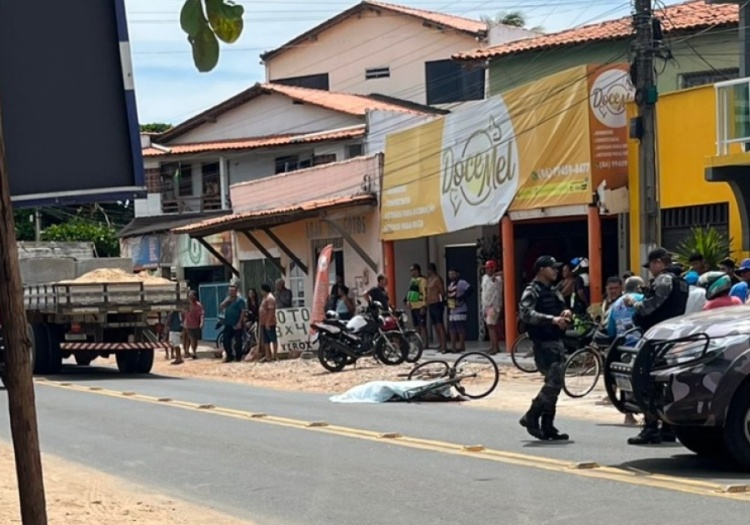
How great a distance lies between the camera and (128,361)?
25.8m

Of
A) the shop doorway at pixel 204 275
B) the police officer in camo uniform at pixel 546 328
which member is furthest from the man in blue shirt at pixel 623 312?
the shop doorway at pixel 204 275

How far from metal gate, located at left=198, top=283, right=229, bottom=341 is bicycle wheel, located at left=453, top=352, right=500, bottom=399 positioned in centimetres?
2004

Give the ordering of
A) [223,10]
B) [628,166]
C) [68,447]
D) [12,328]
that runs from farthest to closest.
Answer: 1. [628,166]
2. [68,447]
3. [12,328]
4. [223,10]

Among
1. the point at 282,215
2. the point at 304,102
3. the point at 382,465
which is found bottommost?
the point at 382,465

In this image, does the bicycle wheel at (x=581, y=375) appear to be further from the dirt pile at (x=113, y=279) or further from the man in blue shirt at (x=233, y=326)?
the man in blue shirt at (x=233, y=326)

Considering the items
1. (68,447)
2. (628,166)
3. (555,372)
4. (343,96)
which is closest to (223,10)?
(555,372)

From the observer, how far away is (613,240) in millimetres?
25188

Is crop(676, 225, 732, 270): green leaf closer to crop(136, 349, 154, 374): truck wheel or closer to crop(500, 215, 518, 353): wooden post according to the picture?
crop(500, 215, 518, 353): wooden post

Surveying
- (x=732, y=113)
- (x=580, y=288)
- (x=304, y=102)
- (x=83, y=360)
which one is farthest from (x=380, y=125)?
(x=732, y=113)

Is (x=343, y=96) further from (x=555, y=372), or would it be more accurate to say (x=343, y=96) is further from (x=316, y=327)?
(x=555, y=372)

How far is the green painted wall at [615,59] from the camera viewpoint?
93.7ft

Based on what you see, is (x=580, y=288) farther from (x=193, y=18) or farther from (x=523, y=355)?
(x=193, y=18)

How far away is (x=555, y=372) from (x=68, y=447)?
5.27 meters

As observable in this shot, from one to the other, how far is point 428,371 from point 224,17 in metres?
14.9
